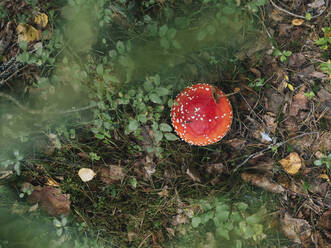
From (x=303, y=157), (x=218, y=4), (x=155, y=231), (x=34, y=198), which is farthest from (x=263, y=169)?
(x=34, y=198)

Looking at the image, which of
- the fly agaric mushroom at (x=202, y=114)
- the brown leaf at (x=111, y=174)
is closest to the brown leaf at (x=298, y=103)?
the fly agaric mushroom at (x=202, y=114)

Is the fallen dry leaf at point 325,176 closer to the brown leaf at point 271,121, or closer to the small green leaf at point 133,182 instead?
the brown leaf at point 271,121

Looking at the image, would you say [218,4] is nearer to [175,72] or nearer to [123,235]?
[175,72]

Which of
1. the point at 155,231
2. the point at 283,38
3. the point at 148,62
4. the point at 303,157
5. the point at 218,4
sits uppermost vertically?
the point at 218,4

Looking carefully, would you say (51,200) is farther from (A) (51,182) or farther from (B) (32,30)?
(B) (32,30)

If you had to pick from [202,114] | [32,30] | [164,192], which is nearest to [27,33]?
[32,30]

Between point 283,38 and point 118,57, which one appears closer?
point 118,57

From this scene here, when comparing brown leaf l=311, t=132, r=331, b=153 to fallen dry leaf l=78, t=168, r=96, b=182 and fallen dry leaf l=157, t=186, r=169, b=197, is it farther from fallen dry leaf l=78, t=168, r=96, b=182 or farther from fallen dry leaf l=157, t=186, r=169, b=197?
fallen dry leaf l=78, t=168, r=96, b=182

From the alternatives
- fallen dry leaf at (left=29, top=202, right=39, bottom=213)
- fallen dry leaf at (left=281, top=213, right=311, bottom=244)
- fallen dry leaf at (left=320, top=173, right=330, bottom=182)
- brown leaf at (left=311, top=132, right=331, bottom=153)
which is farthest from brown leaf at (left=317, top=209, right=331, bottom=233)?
fallen dry leaf at (left=29, top=202, right=39, bottom=213)
